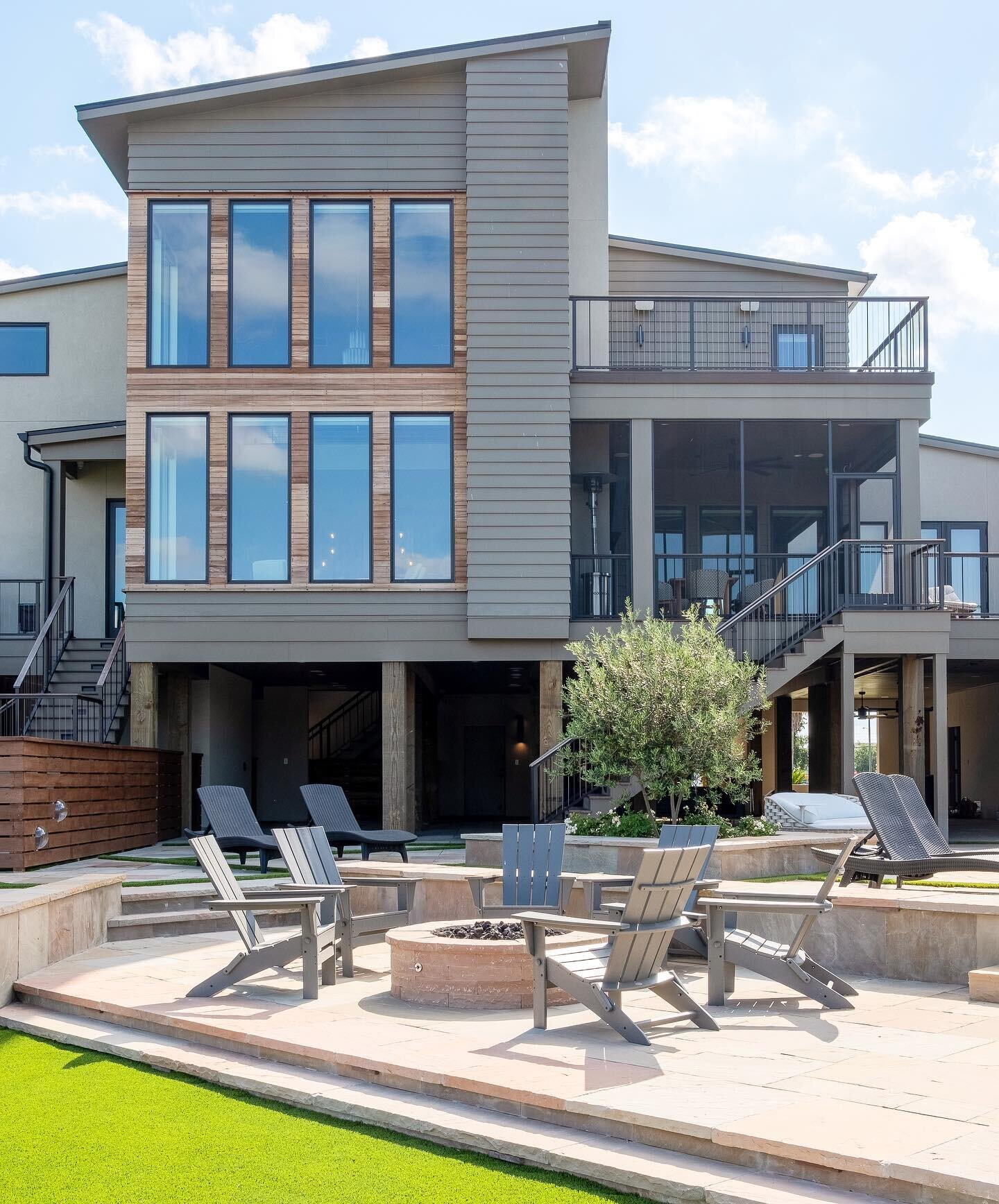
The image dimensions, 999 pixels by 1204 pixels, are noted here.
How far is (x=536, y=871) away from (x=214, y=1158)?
11.7 ft

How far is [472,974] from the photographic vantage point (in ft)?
22.5

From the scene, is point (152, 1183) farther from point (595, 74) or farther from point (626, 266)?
point (626, 266)

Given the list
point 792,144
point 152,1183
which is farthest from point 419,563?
point 152,1183

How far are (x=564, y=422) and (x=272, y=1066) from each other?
12439 millimetres

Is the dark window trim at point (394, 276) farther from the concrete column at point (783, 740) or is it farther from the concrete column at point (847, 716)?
A: the concrete column at point (783, 740)

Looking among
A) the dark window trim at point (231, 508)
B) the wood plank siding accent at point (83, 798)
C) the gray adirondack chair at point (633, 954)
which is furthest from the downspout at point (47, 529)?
the gray adirondack chair at point (633, 954)

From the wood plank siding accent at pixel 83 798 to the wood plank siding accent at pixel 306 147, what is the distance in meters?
7.45

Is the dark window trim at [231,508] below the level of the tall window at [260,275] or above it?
below

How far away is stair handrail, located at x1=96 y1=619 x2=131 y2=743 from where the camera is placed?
1712 cm

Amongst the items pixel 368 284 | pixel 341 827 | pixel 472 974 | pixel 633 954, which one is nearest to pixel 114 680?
pixel 341 827

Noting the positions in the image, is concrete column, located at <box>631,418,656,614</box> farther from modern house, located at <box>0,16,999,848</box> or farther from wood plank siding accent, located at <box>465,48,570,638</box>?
wood plank siding accent, located at <box>465,48,570,638</box>

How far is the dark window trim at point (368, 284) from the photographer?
1733cm

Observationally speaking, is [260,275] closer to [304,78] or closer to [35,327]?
[304,78]

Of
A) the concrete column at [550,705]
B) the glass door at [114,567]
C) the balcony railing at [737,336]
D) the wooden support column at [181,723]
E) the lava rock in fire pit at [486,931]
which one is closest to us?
the lava rock in fire pit at [486,931]
